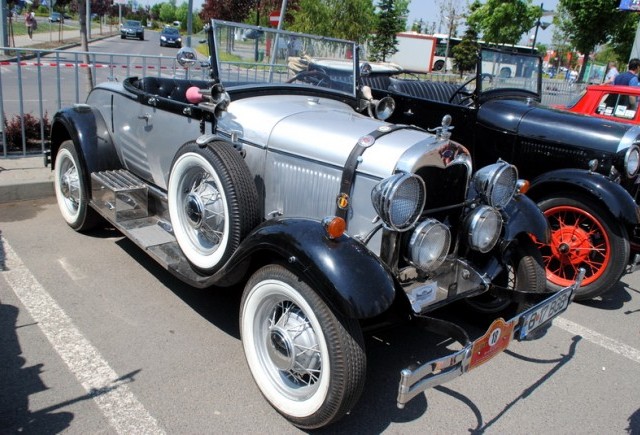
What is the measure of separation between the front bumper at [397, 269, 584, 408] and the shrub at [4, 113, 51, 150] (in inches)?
231

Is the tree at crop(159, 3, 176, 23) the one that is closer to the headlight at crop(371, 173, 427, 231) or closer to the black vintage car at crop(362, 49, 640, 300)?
the black vintage car at crop(362, 49, 640, 300)

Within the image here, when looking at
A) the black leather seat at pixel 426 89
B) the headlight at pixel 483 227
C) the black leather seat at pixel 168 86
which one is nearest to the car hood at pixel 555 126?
the black leather seat at pixel 426 89

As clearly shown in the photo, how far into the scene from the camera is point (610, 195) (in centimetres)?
423

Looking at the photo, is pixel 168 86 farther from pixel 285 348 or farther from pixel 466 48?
pixel 466 48

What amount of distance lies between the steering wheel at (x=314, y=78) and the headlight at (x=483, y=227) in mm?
1703

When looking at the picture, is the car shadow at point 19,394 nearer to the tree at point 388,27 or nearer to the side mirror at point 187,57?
the side mirror at point 187,57

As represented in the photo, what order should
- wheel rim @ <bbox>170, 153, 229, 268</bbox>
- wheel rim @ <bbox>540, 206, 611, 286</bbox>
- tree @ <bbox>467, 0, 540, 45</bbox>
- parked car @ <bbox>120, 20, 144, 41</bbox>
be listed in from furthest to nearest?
parked car @ <bbox>120, 20, 144, 41</bbox> < tree @ <bbox>467, 0, 540, 45</bbox> < wheel rim @ <bbox>540, 206, 611, 286</bbox> < wheel rim @ <bbox>170, 153, 229, 268</bbox>

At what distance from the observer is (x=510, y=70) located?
599cm

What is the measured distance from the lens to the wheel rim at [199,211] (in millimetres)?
3205

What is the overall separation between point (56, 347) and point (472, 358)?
237cm

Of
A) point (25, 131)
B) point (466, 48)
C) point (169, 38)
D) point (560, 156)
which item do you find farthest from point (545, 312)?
point (466, 48)

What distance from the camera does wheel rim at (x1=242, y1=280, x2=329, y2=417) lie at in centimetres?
246

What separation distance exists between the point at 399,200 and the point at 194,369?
153 cm

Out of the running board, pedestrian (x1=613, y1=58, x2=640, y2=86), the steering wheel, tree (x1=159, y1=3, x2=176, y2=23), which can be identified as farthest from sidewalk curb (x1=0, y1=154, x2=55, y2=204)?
tree (x1=159, y1=3, x2=176, y2=23)
